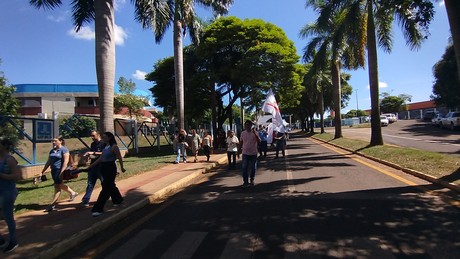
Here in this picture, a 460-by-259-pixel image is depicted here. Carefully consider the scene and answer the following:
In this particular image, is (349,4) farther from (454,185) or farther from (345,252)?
(345,252)

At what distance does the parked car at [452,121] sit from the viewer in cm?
3462

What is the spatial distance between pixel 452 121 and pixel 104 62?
109ft

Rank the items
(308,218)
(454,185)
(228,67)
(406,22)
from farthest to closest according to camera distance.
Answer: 1. (228,67)
2. (406,22)
3. (454,185)
4. (308,218)

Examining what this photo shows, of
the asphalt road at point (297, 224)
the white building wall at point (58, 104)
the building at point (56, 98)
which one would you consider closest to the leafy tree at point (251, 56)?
the asphalt road at point (297, 224)

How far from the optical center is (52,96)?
164 ft

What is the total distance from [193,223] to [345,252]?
2813 mm

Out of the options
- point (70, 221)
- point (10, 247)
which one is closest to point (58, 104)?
point (70, 221)

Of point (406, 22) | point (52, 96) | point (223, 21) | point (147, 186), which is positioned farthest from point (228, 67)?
point (52, 96)

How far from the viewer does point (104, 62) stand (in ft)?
42.9

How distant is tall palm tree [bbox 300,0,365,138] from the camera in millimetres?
20953

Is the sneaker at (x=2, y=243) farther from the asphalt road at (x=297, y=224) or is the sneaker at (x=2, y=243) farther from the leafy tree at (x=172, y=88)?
the leafy tree at (x=172, y=88)

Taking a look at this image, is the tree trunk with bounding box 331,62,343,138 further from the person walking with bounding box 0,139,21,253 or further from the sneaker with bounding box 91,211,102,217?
the person walking with bounding box 0,139,21,253

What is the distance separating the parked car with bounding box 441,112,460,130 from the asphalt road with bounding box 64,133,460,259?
29.0m

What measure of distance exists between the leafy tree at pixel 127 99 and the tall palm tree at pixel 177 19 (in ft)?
87.7
